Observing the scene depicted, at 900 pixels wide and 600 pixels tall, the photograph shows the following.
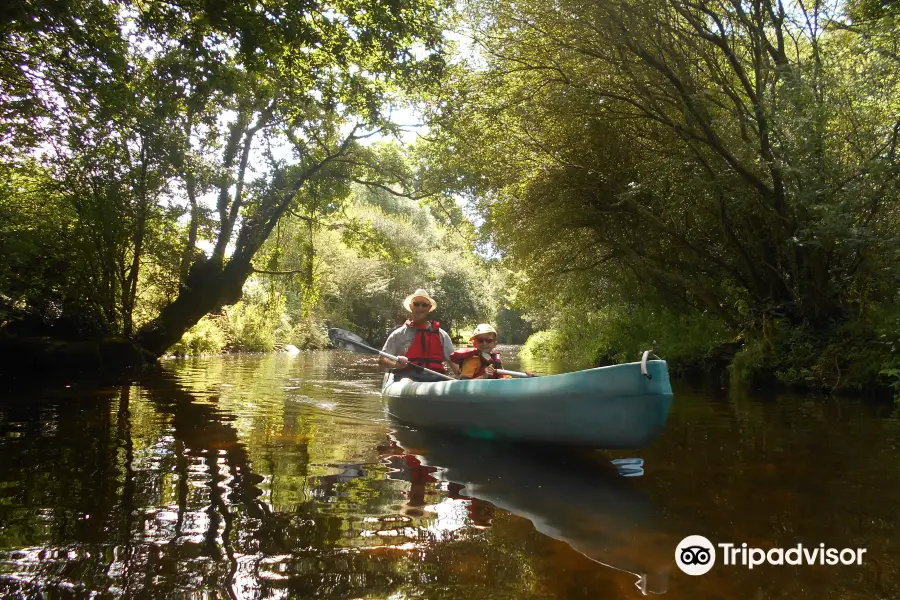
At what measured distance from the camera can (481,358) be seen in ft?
18.6

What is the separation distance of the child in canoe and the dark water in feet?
2.66

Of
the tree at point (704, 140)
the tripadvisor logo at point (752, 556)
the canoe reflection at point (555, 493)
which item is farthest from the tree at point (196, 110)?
the tripadvisor logo at point (752, 556)

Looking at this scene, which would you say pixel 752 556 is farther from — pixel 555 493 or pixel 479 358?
pixel 479 358

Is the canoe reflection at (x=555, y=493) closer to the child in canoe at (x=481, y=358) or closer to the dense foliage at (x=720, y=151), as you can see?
the child in canoe at (x=481, y=358)

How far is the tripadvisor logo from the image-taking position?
7.88 ft

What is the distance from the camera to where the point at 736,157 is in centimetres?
849

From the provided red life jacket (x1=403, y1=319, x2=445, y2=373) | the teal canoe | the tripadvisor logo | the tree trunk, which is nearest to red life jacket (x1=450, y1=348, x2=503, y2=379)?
red life jacket (x1=403, y1=319, x2=445, y2=373)

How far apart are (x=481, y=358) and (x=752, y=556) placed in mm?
3378

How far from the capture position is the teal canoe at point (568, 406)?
3586 mm

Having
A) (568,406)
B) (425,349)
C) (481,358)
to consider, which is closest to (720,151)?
(481,358)

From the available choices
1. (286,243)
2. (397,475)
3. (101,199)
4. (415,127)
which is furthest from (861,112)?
(286,243)

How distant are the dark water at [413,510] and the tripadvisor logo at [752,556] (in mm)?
50

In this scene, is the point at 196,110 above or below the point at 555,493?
above

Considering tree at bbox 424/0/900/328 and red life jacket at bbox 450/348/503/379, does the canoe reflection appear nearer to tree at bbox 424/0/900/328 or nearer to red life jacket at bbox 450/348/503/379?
red life jacket at bbox 450/348/503/379
